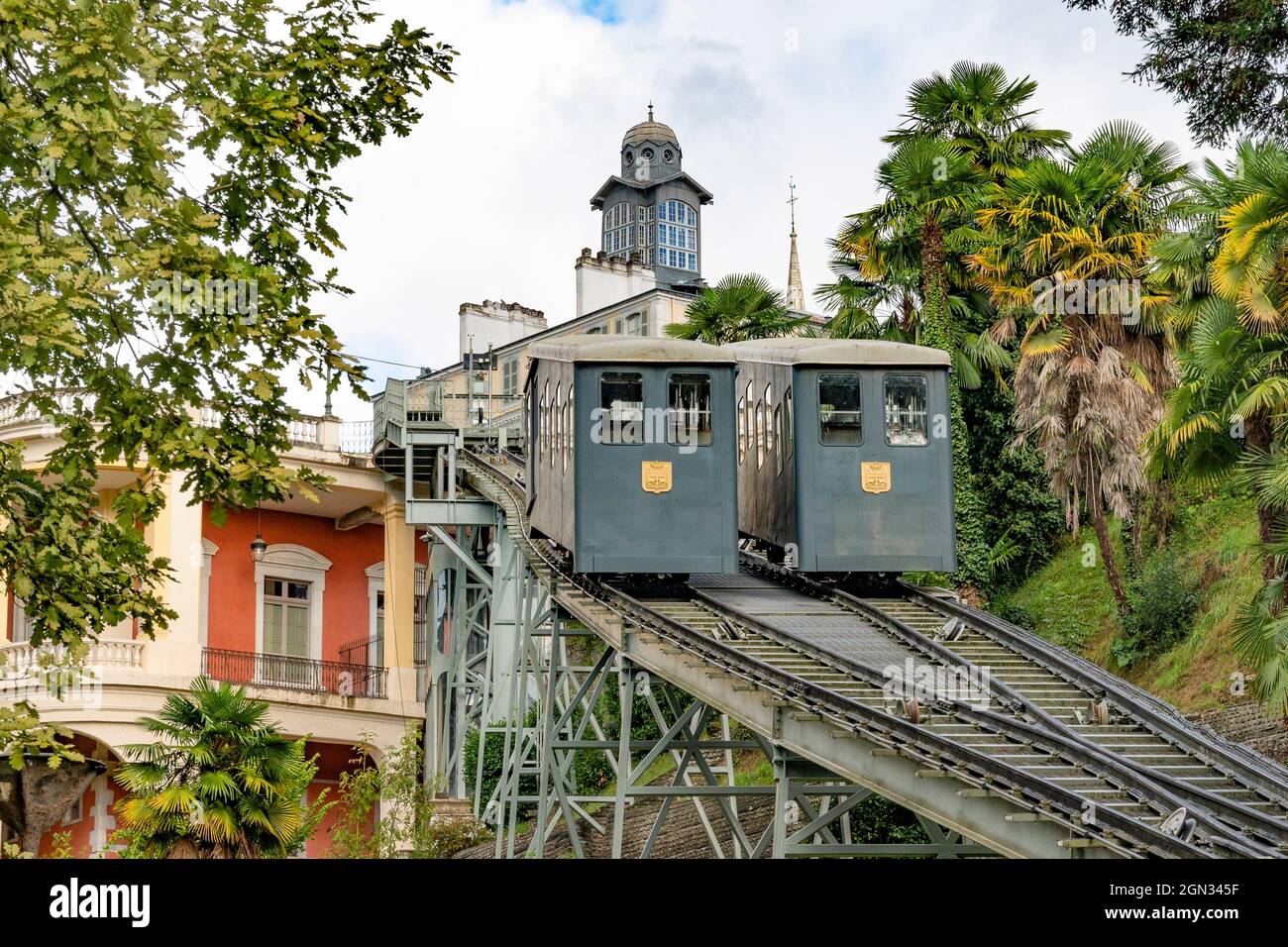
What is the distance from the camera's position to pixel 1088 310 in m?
29.7

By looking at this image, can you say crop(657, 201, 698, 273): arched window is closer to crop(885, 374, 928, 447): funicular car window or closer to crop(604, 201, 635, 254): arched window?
crop(604, 201, 635, 254): arched window

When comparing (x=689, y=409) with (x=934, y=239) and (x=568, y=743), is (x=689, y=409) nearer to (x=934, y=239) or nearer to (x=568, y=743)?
(x=568, y=743)

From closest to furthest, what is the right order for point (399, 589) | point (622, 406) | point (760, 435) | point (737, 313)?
point (622, 406), point (760, 435), point (737, 313), point (399, 589)

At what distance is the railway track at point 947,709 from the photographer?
A: 1353cm

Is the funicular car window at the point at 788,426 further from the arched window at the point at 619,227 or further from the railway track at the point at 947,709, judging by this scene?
the arched window at the point at 619,227

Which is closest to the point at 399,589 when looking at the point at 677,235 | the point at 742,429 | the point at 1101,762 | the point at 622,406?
the point at 742,429

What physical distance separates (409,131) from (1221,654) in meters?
16.4

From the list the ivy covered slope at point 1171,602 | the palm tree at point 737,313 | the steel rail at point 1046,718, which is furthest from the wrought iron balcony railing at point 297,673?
A: the steel rail at point 1046,718

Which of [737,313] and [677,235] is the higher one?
[677,235]

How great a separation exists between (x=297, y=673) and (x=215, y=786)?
19.1 m

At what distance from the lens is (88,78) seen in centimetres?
1304
